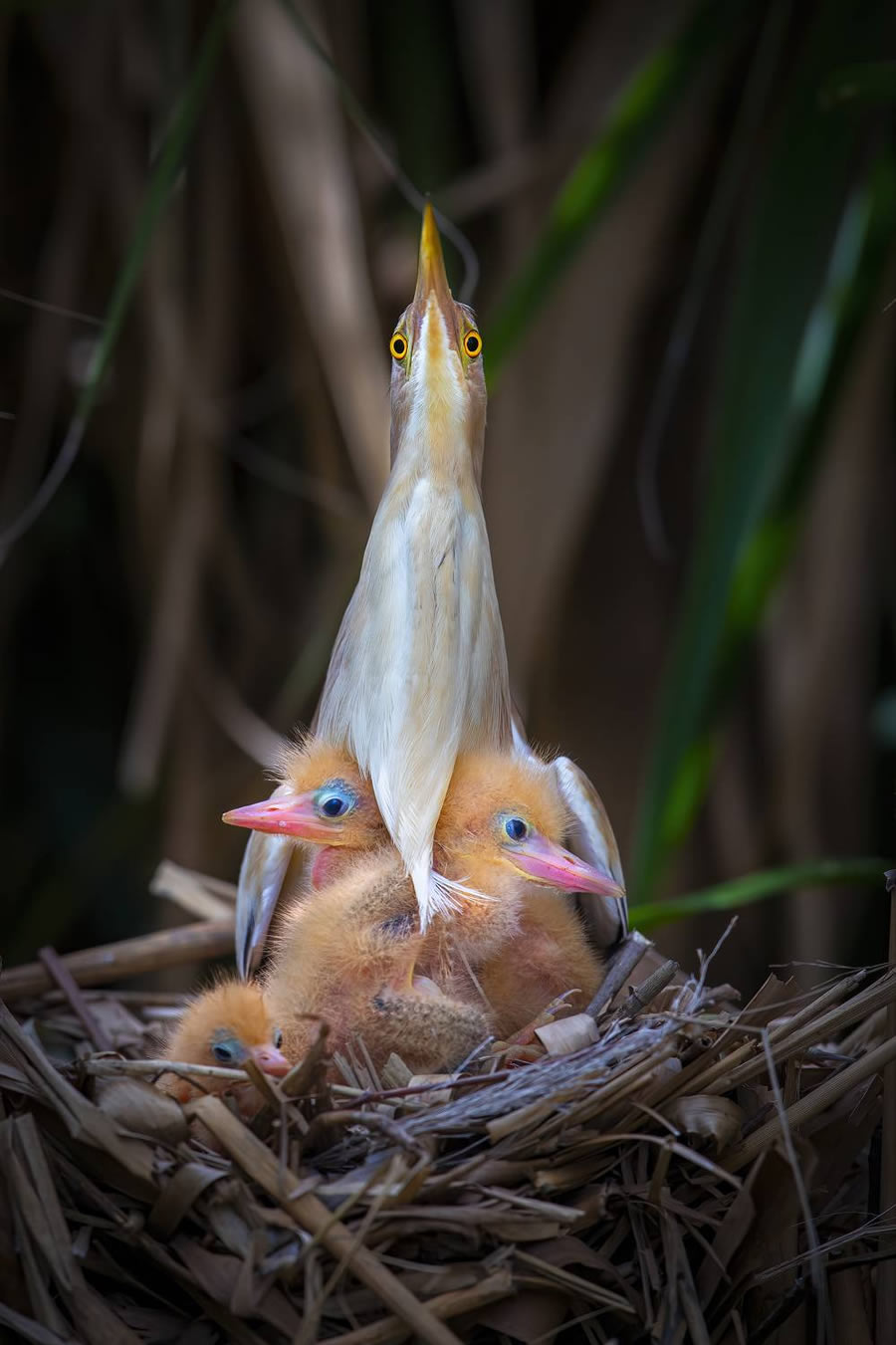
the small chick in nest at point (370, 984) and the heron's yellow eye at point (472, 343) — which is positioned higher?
the heron's yellow eye at point (472, 343)

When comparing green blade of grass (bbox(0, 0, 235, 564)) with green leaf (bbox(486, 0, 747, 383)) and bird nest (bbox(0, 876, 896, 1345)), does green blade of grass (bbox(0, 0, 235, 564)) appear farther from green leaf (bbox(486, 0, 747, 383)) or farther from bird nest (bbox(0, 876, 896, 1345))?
bird nest (bbox(0, 876, 896, 1345))

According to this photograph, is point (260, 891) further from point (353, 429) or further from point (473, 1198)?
point (353, 429)

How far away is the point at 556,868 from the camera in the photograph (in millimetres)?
940

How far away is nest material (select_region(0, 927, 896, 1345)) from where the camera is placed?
0.70 meters

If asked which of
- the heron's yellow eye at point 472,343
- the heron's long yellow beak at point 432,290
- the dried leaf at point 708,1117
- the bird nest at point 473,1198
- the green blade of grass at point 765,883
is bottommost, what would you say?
the bird nest at point 473,1198

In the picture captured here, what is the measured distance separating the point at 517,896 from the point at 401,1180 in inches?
11.2

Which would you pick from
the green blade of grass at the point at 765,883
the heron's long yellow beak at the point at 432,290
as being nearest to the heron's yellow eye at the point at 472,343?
the heron's long yellow beak at the point at 432,290

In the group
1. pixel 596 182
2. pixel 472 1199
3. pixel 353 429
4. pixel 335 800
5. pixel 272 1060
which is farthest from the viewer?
pixel 353 429

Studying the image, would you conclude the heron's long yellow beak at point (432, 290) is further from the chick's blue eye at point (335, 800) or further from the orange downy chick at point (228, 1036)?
the orange downy chick at point (228, 1036)

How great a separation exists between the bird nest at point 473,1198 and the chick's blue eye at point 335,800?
0.25 metres

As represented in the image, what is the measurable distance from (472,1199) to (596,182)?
100 centimetres

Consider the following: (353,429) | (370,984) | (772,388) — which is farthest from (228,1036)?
(353,429)

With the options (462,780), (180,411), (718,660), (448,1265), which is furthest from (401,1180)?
(180,411)

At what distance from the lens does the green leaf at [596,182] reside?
131 cm
